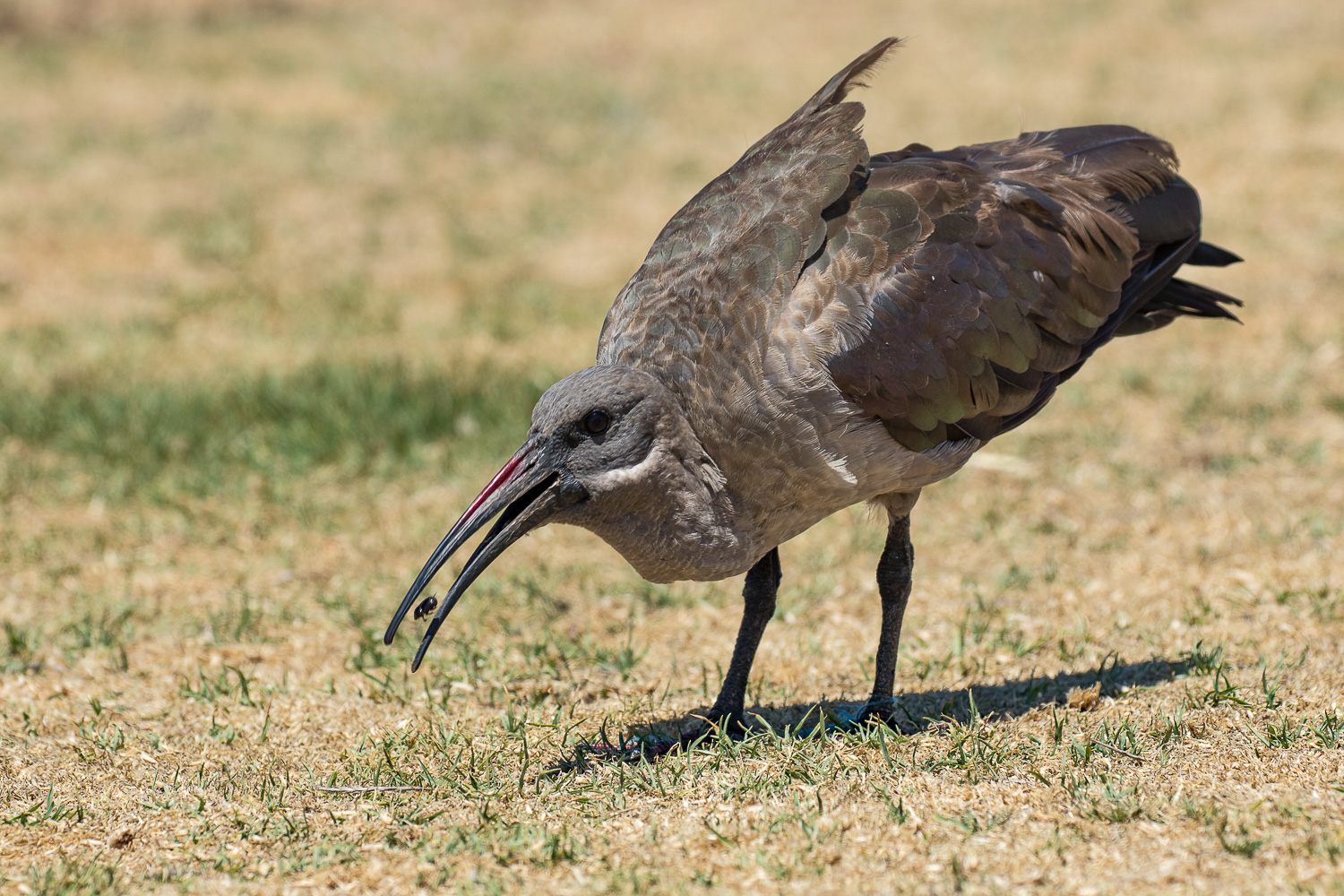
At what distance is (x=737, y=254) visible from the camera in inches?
181

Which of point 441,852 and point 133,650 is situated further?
point 133,650

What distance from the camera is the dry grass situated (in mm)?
3924

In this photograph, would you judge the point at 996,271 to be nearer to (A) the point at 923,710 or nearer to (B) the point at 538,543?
(A) the point at 923,710

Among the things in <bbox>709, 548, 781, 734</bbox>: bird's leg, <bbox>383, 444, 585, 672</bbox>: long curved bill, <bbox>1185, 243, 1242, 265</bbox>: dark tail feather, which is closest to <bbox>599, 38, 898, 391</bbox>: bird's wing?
<bbox>383, 444, 585, 672</bbox>: long curved bill

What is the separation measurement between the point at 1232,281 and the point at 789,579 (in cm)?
582

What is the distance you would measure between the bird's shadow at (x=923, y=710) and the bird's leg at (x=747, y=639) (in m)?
0.09

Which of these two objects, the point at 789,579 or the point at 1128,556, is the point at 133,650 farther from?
the point at 1128,556

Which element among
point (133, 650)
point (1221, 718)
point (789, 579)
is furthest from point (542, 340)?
point (1221, 718)

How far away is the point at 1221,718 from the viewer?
456 cm

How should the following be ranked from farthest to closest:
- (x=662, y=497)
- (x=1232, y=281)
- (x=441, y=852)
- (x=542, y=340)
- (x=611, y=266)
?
(x=611, y=266)
(x=1232, y=281)
(x=542, y=340)
(x=662, y=497)
(x=441, y=852)

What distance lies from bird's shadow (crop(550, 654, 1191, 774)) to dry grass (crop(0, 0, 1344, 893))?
35 mm

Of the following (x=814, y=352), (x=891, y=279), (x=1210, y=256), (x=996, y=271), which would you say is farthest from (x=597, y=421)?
(x=1210, y=256)

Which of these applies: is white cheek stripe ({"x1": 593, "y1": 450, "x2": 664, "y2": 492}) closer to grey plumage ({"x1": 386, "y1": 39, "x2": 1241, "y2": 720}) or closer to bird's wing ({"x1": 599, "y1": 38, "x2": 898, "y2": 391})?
grey plumage ({"x1": 386, "y1": 39, "x2": 1241, "y2": 720})

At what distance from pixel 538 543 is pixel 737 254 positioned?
3.11 metres
